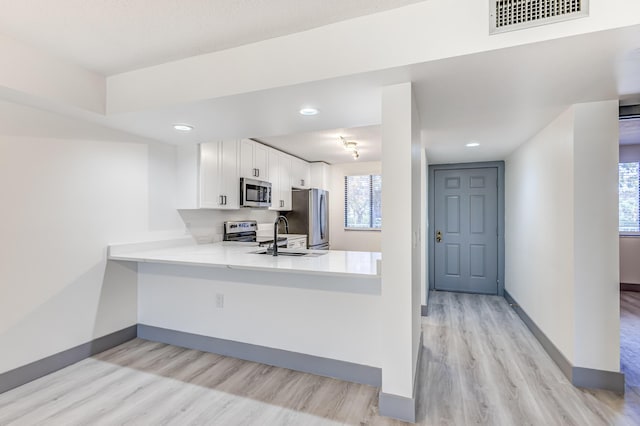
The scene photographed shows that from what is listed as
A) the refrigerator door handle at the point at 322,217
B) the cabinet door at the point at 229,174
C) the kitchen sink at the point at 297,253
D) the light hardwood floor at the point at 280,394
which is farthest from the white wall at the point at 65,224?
the refrigerator door handle at the point at 322,217

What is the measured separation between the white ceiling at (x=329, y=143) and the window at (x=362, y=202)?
2.38 ft

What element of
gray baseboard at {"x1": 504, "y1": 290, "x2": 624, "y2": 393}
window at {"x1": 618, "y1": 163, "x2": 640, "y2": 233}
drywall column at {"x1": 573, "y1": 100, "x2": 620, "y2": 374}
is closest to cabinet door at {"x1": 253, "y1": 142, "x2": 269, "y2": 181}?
drywall column at {"x1": 573, "y1": 100, "x2": 620, "y2": 374}

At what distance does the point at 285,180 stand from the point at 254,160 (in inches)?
37.7

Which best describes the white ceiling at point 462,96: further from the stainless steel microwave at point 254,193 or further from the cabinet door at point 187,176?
the stainless steel microwave at point 254,193

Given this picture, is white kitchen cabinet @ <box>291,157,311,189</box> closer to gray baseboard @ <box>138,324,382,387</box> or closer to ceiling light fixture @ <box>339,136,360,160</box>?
ceiling light fixture @ <box>339,136,360,160</box>

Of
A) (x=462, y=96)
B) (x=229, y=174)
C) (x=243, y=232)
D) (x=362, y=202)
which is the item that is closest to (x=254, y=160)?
(x=229, y=174)

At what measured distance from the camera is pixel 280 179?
16.9 feet

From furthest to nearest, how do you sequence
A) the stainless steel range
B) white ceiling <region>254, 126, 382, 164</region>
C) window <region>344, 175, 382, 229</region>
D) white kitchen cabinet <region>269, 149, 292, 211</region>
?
window <region>344, 175, 382, 229</region>, white kitchen cabinet <region>269, 149, 292, 211</region>, the stainless steel range, white ceiling <region>254, 126, 382, 164</region>

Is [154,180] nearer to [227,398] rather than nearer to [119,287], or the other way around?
[119,287]

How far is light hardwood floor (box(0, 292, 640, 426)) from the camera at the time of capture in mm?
1992

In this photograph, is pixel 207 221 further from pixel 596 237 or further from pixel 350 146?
pixel 596 237

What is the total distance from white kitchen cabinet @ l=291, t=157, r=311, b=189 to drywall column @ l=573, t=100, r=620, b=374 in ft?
13.2

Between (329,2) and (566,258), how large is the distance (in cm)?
254

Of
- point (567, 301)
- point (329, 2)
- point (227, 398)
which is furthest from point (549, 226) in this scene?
point (227, 398)
